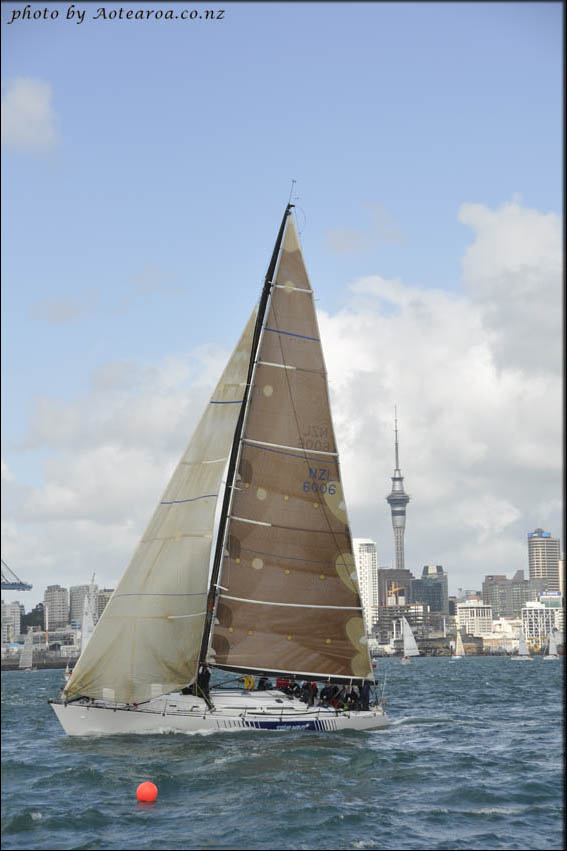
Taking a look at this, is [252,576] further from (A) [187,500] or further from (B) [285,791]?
(B) [285,791]

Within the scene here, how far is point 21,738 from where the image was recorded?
36.6m

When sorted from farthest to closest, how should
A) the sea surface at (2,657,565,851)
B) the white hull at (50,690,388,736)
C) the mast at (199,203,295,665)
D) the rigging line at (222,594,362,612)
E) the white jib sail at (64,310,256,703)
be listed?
the rigging line at (222,594,362,612), the mast at (199,203,295,665), the white jib sail at (64,310,256,703), the white hull at (50,690,388,736), the sea surface at (2,657,565,851)

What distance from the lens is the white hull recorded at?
33.3m

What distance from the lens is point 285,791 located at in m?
26.4

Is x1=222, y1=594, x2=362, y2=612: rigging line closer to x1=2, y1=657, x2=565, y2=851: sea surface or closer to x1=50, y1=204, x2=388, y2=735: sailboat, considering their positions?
x1=50, y1=204, x2=388, y2=735: sailboat

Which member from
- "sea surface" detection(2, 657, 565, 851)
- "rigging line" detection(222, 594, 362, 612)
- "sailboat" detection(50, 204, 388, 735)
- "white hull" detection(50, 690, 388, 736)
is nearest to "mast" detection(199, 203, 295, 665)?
"sailboat" detection(50, 204, 388, 735)

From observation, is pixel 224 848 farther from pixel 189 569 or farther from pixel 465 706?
pixel 465 706

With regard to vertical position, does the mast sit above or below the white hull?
above

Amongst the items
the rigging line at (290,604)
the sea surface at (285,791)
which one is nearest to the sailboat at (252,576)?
the rigging line at (290,604)

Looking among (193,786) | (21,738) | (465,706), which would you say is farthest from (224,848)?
(465,706)

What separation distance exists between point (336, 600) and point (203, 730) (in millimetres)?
6926

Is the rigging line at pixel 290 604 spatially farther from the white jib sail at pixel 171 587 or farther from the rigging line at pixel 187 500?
the rigging line at pixel 187 500

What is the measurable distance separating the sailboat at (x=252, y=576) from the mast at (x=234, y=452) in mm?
49

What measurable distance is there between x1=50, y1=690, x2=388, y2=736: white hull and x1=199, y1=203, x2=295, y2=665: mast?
5.76 ft
